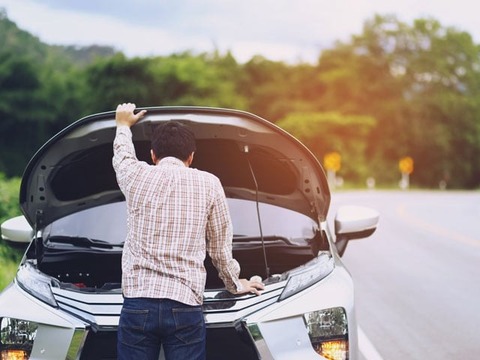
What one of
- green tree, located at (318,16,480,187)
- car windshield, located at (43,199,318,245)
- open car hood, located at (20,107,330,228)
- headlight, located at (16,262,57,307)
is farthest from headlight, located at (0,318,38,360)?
green tree, located at (318,16,480,187)

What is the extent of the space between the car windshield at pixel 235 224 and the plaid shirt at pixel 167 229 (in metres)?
1.39

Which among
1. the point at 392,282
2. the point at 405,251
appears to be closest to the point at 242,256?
the point at 392,282

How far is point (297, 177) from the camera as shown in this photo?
14.9 ft

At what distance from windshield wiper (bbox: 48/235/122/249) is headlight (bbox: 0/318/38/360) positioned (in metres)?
→ 1.11

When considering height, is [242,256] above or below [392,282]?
above

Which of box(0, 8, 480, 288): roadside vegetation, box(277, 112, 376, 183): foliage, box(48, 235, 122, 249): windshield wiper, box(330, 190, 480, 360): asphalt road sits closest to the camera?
box(48, 235, 122, 249): windshield wiper

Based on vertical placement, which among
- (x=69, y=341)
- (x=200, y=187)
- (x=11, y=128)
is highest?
(x=200, y=187)

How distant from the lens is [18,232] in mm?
4828

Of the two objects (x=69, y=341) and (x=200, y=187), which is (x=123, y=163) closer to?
(x=200, y=187)

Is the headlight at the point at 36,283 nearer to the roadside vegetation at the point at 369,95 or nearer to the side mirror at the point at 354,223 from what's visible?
the side mirror at the point at 354,223

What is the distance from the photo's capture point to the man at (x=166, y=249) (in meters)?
3.21

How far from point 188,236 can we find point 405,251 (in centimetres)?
1102

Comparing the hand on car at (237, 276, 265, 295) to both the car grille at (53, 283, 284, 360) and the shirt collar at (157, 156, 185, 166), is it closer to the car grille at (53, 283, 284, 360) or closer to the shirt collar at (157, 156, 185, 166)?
the car grille at (53, 283, 284, 360)

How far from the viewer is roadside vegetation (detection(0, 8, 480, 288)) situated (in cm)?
6950
